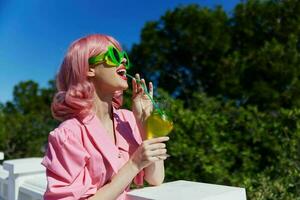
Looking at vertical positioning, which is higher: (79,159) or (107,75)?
(107,75)

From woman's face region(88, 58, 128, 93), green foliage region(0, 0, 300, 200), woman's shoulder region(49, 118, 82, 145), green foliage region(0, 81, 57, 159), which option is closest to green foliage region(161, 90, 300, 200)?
green foliage region(0, 0, 300, 200)

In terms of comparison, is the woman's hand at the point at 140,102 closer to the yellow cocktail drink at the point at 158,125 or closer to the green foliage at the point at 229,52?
the yellow cocktail drink at the point at 158,125

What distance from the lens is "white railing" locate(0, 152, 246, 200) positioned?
4.44ft

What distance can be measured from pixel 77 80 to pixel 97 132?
239 mm

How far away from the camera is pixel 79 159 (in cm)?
145

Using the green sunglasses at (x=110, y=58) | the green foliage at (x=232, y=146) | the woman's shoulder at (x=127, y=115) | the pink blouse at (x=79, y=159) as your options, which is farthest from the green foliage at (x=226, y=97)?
the pink blouse at (x=79, y=159)

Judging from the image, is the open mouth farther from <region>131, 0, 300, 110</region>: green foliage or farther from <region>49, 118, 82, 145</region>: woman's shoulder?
<region>131, 0, 300, 110</region>: green foliage

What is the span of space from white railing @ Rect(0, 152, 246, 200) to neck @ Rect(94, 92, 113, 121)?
37 cm

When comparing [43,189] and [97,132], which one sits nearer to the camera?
[97,132]

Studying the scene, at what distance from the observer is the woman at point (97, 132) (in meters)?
1.45

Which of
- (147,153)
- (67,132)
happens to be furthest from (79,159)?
(147,153)

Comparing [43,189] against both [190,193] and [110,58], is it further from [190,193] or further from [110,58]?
[190,193]

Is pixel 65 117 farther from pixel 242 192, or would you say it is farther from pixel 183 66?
pixel 183 66

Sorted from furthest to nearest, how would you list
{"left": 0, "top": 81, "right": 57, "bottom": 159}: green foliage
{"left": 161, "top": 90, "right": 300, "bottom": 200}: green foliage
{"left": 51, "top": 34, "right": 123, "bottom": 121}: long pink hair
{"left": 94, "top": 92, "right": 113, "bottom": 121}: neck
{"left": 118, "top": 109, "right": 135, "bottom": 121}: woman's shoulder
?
{"left": 0, "top": 81, "right": 57, "bottom": 159}: green foliage, {"left": 161, "top": 90, "right": 300, "bottom": 200}: green foliage, {"left": 118, "top": 109, "right": 135, "bottom": 121}: woman's shoulder, {"left": 94, "top": 92, "right": 113, "bottom": 121}: neck, {"left": 51, "top": 34, "right": 123, "bottom": 121}: long pink hair
